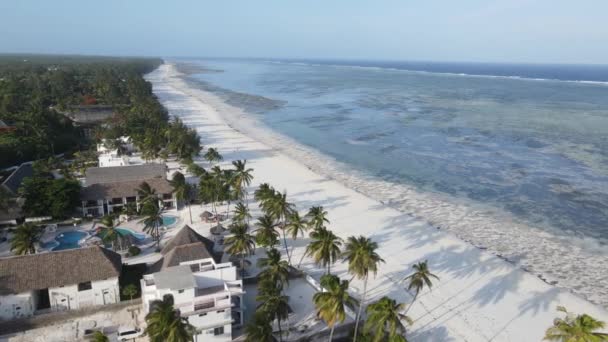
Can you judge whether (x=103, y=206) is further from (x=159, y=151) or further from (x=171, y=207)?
(x=159, y=151)

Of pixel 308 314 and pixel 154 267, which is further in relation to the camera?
pixel 154 267

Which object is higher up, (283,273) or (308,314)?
(283,273)

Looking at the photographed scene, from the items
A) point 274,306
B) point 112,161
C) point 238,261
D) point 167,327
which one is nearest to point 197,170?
point 112,161

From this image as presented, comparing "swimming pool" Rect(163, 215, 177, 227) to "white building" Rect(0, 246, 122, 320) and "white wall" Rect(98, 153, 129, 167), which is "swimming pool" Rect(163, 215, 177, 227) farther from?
"white wall" Rect(98, 153, 129, 167)

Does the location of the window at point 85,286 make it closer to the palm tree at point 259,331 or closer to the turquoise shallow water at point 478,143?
the palm tree at point 259,331

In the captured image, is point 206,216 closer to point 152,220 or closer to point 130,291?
point 152,220

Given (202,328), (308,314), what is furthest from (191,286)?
(308,314)
